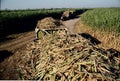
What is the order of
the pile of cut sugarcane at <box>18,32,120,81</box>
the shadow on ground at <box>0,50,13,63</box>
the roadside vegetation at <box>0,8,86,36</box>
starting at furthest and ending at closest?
the roadside vegetation at <box>0,8,86,36</box>
the shadow on ground at <box>0,50,13,63</box>
the pile of cut sugarcane at <box>18,32,120,81</box>

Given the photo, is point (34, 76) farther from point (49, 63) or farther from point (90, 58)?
point (90, 58)

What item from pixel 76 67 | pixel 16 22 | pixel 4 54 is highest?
pixel 76 67

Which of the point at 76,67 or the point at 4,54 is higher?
the point at 76,67

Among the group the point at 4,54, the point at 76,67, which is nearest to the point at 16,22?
the point at 4,54

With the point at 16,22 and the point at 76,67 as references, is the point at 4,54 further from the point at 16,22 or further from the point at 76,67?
the point at 16,22

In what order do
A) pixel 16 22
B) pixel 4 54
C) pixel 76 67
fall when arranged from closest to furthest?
pixel 76 67 → pixel 4 54 → pixel 16 22

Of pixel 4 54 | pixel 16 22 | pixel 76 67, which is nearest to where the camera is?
pixel 76 67

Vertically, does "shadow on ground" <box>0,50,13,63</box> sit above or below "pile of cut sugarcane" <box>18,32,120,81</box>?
below

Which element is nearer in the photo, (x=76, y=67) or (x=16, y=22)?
(x=76, y=67)

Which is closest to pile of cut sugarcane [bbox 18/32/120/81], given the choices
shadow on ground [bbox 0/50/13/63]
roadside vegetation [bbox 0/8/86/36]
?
shadow on ground [bbox 0/50/13/63]

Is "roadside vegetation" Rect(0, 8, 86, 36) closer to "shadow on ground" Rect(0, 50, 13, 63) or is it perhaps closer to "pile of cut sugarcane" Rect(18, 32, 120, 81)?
"shadow on ground" Rect(0, 50, 13, 63)

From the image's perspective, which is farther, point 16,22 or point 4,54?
point 16,22

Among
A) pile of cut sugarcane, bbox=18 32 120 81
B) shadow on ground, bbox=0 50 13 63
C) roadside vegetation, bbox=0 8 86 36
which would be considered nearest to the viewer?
pile of cut sugarcane, bbox=18 32 120 81

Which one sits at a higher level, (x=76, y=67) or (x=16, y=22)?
(x=76, y=67)
